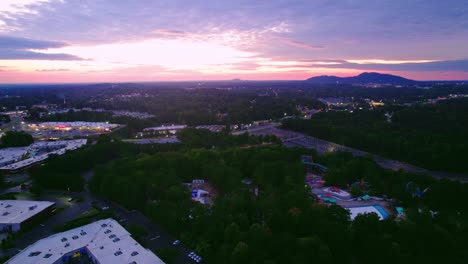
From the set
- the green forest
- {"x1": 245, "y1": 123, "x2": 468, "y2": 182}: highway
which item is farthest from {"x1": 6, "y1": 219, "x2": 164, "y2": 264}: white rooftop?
{"x1": 245, "y1": 123, "x2": 468, "y2": 182}: highway

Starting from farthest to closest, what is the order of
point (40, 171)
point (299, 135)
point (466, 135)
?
point (299, 135), point (466, 135), point (40, 171)

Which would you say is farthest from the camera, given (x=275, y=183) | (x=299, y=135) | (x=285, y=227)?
(x=299, y=135)

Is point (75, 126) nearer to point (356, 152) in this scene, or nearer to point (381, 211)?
point (356, 152)

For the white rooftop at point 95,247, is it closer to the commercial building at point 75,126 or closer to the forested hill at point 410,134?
the forested hill at point 410,134

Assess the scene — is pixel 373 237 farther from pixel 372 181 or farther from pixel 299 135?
pixel 299 135

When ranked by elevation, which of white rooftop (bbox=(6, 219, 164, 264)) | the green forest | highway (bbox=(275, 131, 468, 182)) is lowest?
highway (bbox=(275, 131, 468, 182))


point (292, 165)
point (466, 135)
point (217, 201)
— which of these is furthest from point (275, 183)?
point (466, 135)

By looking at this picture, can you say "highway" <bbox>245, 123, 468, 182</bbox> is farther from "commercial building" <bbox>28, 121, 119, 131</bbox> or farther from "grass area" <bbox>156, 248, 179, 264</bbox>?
"commercial building" <bbox>28, 121, 119, 131</bbox>
